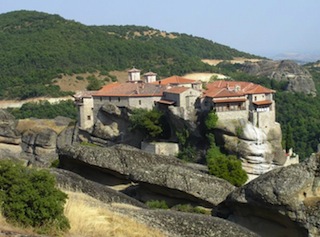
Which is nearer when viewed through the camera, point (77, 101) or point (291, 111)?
point (77, 101)

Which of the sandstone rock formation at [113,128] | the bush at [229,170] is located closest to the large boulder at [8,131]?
the sandstone rock formation at [113,128]

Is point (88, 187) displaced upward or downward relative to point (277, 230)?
upward

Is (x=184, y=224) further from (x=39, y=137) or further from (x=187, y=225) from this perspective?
(x=39, y=137)

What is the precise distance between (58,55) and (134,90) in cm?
6128

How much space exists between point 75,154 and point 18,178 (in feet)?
25.7

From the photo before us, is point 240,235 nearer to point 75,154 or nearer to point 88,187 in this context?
point 88,187

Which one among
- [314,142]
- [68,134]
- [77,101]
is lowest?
[314,142]

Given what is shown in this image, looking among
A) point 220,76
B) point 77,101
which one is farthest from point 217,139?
point 220,76

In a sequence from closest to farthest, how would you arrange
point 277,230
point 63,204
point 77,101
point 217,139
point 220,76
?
point 63,204, point 277,230, point 217,139, point 77,101, point 220,76

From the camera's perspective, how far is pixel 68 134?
53281 mm

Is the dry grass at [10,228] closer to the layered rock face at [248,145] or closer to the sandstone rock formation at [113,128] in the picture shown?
the layered rock face at [248,145]

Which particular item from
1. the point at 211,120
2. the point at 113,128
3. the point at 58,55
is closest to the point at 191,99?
the point at 211,120

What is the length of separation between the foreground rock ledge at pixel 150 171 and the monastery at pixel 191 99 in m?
26.0

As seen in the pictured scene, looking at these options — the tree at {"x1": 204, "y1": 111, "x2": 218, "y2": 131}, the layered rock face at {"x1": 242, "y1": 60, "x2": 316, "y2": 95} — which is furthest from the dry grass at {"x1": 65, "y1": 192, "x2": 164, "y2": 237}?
the layered rock face at {"x1": 242, "y1": 60, "x2": 316, "y2": 95}
